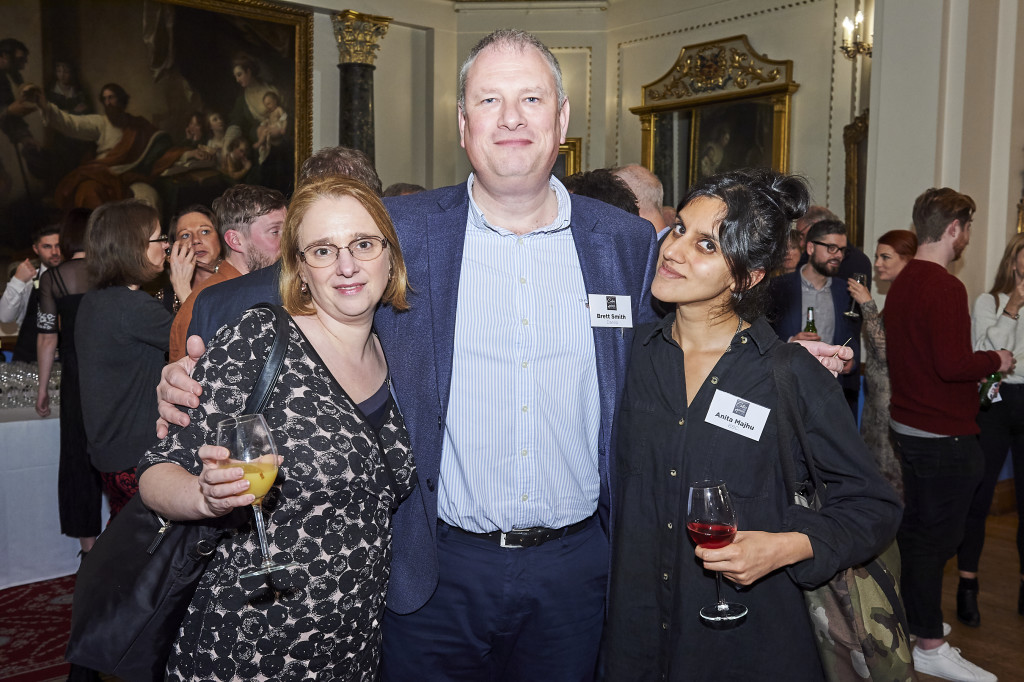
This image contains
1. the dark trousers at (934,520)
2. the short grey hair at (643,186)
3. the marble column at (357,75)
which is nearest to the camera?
the dark trousers at (934,520)

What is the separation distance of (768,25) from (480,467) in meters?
8.22

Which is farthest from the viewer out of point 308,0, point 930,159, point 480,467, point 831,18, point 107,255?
point 308,0

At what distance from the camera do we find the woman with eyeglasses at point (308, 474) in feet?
5.27

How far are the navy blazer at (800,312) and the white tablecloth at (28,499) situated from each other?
3.80 m

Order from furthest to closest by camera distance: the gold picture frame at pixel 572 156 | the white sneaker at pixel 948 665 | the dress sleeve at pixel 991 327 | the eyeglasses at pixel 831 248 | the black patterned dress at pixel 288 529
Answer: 1. the gold picture frame at pixel 572 156
2. the eyeglasses at pixel 831 248
3. the dress sleeve at pixel 991 327
4. the white sneaker at pixel 948 665
5. the black patterned dress at pixel 288 529

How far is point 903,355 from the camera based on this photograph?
12.8ft

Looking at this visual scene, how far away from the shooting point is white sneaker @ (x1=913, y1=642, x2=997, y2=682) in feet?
11.9

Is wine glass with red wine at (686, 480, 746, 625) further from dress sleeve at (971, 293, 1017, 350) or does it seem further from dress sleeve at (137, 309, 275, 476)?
dress sleeve at (971, 293, 1017, 350)

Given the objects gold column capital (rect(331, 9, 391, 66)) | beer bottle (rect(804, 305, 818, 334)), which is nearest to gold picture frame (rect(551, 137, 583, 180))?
gold column capital (rect(331, 9, 391, 66))

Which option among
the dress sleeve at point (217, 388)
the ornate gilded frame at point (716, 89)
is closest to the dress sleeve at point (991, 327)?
the ornate gilded frame at point (716, 89)

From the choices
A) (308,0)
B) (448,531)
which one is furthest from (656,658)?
(308,0)

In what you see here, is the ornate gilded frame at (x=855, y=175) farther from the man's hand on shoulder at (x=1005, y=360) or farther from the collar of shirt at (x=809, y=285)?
the man's hand on shoulder at (x=1005, y=360)

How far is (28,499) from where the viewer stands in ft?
14.0

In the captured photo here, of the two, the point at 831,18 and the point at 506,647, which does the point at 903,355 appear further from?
the point at 831,18
